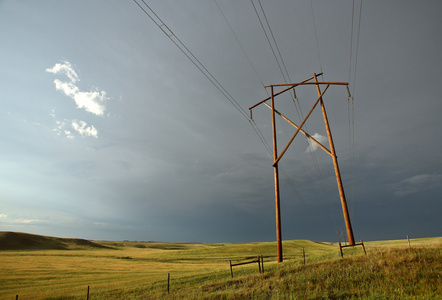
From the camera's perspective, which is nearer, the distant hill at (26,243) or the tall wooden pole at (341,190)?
the tall wooden pole at (341,190)

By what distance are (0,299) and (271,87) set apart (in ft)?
114

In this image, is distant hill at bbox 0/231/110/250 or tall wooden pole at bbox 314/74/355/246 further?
distant hill at bbox 0/231/110/250

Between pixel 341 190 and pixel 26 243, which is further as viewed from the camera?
pixel 26 243

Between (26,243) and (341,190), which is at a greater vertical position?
(341,190)

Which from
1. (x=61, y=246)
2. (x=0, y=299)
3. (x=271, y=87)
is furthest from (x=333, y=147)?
(x=61, y=246)

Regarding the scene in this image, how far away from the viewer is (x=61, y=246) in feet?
410

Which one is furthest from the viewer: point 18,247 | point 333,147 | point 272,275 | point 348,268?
point 18,247

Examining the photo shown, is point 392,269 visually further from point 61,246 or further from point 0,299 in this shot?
point 61,246

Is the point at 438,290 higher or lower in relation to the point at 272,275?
higher

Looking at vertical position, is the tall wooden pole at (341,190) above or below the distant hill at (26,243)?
above

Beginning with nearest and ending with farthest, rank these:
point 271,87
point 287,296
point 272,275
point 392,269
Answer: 1. point 287,296
2. point 392,269
3. point 272,275
4. point 271,87

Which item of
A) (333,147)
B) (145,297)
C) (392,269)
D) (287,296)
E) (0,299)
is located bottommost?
(0,299)

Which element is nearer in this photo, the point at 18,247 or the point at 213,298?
the point at 213,298

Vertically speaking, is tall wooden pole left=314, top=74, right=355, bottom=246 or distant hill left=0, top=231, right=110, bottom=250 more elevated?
tall wooden pole left=314, top=74, right=355, bottom=246
